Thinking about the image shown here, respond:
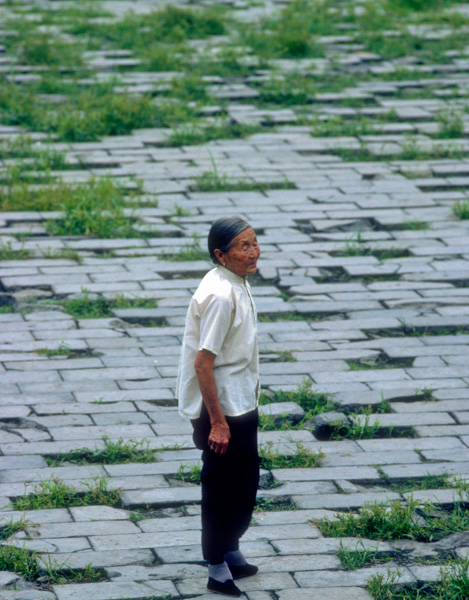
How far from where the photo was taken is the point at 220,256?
12.6ft

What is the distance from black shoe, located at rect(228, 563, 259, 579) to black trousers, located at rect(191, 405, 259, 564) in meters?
0.08

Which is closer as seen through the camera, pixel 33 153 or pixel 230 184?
pixel 230 184

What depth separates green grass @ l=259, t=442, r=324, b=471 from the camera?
4.76 meters

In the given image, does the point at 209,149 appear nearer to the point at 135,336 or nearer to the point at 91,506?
the point at 135,336

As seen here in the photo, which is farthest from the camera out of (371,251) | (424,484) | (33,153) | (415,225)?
(33,153)

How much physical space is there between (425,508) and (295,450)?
805 millimetres

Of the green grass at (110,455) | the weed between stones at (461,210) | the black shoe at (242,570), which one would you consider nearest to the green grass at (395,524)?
the black shoe at (242,570)

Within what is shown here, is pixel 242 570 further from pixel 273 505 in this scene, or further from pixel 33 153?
pixel 33 153

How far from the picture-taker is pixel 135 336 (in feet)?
20.5

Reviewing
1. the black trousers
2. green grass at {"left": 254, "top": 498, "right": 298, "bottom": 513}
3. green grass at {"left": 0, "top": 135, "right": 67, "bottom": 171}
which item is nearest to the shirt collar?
the black trousers

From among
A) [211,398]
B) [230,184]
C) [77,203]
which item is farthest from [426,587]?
[230,184]

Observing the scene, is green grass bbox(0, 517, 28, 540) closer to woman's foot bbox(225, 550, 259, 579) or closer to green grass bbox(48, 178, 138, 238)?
woman's foot bbox(225, 550, 259, 579)

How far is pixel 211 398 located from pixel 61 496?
1074 millimetres

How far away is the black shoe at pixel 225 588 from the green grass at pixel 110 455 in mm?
1136
